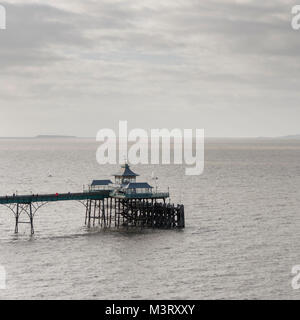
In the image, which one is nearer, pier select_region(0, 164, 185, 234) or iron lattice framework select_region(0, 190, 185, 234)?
iron lattice framework select_region(0, 190, 185, 234)

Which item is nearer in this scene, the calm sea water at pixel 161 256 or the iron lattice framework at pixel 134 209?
the calm sea water at pixel 161 256

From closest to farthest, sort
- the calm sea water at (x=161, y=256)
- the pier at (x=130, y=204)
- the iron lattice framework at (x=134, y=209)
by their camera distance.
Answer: the calm sea water at (x=161, y=256)
the iron lattice framework at (x=134, y=209)
the pier at (x=130, y=204)

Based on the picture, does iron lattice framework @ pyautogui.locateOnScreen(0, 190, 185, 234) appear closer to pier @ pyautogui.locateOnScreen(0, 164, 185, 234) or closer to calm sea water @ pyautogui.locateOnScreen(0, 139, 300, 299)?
pier @ pyautogui.locateOnScreen(0, 164, 185, 234)

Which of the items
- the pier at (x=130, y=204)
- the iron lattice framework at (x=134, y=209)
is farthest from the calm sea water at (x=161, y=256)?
the pier at (x=130, y=204)

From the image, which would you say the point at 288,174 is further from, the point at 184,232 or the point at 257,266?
the point at 257,266

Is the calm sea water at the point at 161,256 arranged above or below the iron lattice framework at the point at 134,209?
below

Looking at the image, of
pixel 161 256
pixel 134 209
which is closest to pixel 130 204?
pixel 134 209

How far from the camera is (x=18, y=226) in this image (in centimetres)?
8106

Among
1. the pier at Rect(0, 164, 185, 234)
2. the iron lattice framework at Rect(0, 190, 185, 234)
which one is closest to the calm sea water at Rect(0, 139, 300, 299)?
the iron lattice framework at Rect(0, 190, 185, 234)

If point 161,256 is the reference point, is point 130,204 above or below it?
above

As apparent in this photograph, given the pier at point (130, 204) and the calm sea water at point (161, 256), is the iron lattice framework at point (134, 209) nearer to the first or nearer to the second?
the pier at point (130, 204)

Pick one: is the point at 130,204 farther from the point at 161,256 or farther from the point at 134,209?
the point at 161,256
